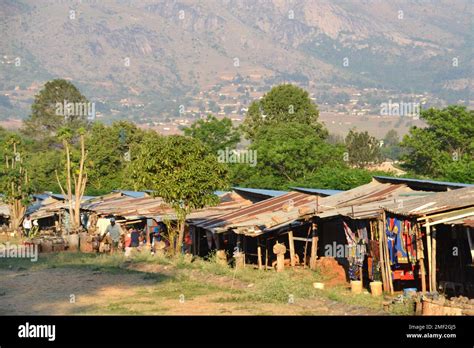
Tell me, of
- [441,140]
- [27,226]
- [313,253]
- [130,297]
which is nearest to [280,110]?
[441,140]

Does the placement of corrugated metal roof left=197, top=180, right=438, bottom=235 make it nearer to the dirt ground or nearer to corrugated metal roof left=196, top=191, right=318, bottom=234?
corrugated metal roof left=196, top=191, right=318, bottom=234

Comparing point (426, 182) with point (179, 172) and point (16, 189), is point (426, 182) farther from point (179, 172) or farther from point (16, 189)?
point (16, 189)

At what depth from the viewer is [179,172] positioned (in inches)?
1101

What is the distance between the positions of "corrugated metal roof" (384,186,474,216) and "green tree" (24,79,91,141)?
94.8 m

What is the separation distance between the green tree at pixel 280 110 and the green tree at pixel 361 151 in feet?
25.4

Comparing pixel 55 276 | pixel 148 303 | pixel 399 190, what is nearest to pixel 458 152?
pixel 399 190

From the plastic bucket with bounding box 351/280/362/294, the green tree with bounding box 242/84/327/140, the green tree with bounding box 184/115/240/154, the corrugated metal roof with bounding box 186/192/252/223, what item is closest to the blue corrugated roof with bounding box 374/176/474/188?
the plastic bucket with bounding box 351/280/362/294

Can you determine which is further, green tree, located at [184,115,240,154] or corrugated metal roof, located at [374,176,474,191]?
green tree, located at [184,115,240,154]

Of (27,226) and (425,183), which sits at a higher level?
(425,183)

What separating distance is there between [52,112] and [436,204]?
9942 cm

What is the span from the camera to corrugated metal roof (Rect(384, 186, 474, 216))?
59.4 feet

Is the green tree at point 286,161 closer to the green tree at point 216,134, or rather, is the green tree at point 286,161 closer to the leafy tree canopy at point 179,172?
the green tree at point 216,134

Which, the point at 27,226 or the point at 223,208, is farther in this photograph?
the point at 27,226
